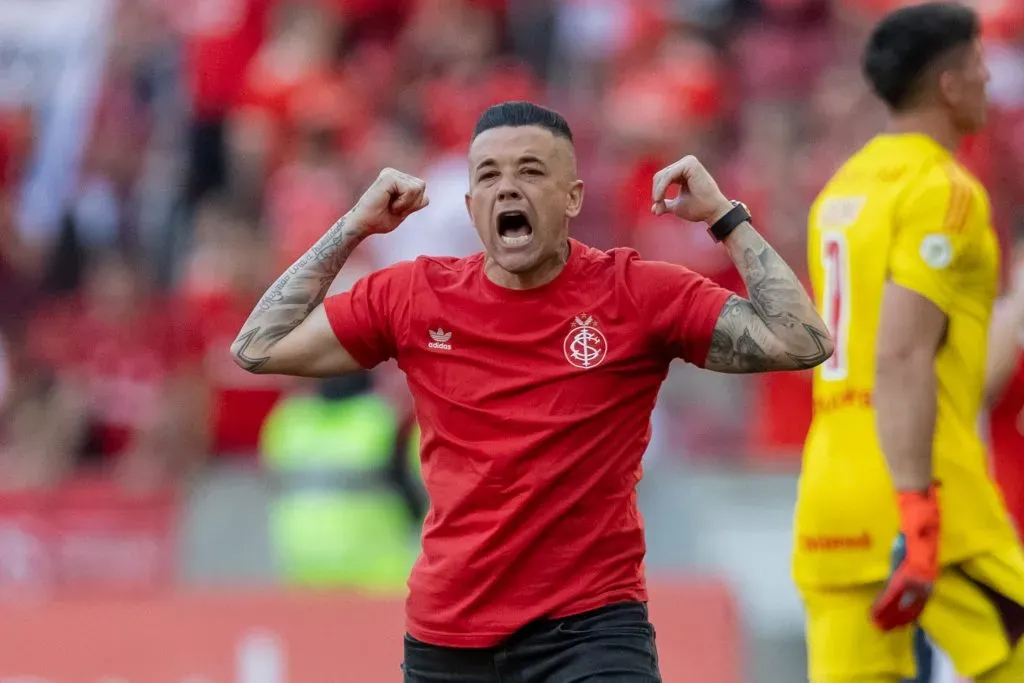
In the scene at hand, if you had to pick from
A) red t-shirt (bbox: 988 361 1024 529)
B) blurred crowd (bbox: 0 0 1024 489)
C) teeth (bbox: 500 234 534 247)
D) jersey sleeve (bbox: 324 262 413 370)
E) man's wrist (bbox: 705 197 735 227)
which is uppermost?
blurred crowd (bbox: 0 0 1024 489)

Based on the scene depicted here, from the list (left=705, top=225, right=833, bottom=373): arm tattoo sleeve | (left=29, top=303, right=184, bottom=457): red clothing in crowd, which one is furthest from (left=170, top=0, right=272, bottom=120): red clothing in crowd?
(left=705, top=225, right=833, bottom=373): arm tattoo sleeve

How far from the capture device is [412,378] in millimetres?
4910

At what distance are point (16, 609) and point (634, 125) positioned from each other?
18.8ft

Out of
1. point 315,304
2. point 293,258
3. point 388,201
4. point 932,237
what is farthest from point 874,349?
point 293,258

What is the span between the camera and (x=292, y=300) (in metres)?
5.06

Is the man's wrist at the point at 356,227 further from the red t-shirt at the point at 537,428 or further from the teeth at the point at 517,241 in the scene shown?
the teeth at the point at 517,241

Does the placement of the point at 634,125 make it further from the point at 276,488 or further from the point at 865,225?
the point at 865,225

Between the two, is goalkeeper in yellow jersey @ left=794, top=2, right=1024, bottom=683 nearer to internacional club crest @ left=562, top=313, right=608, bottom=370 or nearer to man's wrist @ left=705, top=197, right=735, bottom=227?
man's wrist @ left=705, top=197, right=735, bottom=227

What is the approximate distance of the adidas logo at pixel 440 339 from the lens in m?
4.83

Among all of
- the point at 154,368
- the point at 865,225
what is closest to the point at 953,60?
the point at 865,225

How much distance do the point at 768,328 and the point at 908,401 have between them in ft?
2.49

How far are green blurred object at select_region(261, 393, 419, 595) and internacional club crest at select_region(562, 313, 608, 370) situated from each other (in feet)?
16.3

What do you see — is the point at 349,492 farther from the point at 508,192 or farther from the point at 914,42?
the point at 508,192

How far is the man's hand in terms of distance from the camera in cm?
476
